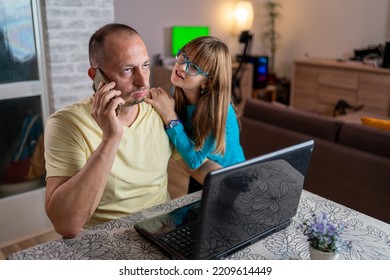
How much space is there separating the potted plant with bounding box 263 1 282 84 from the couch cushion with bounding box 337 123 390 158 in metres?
3.51

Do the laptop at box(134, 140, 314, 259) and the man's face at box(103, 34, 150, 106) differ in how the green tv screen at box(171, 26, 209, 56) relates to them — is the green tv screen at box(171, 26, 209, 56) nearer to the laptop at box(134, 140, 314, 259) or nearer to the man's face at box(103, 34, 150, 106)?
the man's face at box(103, 34, 150, 106)

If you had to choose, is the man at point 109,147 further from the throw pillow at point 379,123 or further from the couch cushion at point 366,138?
the throw pillow at point 379,123

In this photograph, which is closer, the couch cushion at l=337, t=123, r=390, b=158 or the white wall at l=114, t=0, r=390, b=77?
the couch cushion at l=337, t=123, r=390, b=158

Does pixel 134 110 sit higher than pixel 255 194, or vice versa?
pixel 134 110

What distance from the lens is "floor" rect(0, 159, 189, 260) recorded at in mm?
2512

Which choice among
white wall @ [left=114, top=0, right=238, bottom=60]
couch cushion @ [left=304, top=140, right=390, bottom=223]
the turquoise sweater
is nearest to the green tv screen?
white wall @ [left=114, top=0, right=238, bottom=60]

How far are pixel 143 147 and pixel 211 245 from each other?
23.0 inches

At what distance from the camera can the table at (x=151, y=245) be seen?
1041mm

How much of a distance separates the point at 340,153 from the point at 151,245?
5.15 feet

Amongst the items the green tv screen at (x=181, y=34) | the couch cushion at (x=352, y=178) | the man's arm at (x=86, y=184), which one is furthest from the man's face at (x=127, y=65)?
the green tv screen at (x=181, y=34)

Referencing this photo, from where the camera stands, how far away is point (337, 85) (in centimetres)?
502

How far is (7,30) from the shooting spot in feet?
8.05
